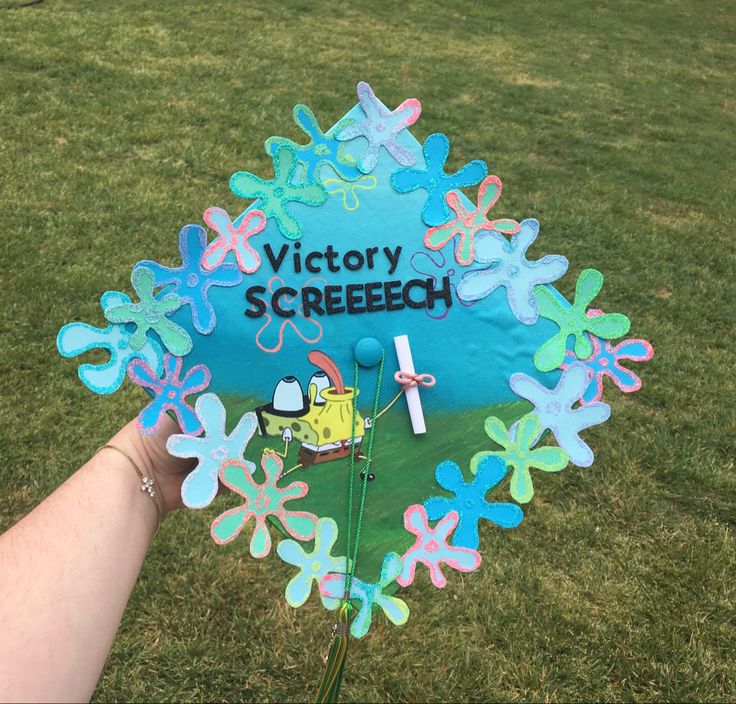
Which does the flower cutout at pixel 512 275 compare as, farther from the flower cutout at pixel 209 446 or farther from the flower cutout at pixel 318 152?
the flower cutout at pixel 209 446

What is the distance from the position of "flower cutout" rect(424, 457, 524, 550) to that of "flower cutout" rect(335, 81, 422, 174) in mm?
555

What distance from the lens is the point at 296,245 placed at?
1.16 metres

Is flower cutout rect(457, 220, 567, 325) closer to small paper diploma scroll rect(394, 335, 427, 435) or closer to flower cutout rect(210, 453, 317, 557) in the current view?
small paper diploma scroll rect(394, 335, 427, 435)

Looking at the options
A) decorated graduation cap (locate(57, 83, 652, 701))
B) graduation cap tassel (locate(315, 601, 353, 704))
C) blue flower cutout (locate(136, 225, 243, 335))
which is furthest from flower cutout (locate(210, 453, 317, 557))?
blue flower cutout (locate(136, 225, 243, 335))

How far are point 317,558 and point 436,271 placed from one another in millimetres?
545

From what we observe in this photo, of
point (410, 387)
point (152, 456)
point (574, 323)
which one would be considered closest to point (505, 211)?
point (574, 323)

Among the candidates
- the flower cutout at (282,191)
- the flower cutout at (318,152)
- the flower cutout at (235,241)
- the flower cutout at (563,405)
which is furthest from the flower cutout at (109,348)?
the flower cutout at (563,405)

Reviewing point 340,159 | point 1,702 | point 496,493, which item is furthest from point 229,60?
point 1,702

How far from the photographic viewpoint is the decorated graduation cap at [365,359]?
3.69ft

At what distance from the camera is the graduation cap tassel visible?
1110mm

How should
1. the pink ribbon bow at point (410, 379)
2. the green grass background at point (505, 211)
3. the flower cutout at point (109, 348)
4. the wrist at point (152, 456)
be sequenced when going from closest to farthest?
1. the flower cutout at point (109, 348)
2. the pink ribbon bow at point (410, 379)
3. the wrist at point (152, 456)
4. the green grass background at point (505, 211)

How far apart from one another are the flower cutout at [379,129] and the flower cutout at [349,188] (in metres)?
0.02

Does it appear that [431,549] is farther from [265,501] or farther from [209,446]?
[209,446]

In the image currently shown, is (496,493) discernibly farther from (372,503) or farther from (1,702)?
(1,702)
